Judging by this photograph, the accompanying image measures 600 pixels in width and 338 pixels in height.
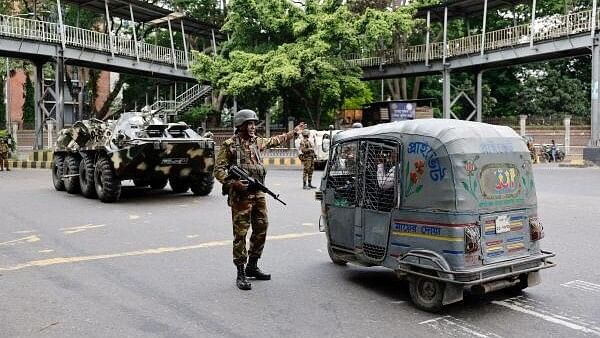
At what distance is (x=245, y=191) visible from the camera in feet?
18.8

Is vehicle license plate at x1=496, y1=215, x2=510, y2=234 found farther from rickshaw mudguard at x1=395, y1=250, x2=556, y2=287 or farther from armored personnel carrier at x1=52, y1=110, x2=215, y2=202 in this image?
armored personnel carrier at x1=52, y1=110, x2=215, y2=202

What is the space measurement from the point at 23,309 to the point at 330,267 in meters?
3.12

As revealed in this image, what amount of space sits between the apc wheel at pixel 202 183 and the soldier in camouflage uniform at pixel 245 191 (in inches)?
306

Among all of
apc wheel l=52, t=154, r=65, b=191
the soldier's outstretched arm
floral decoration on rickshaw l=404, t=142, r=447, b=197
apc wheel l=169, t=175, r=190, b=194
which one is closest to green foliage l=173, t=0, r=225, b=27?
apc wheel l=52, t=154, r=65, b=191

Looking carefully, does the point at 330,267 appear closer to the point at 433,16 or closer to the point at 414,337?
the point at 414,337

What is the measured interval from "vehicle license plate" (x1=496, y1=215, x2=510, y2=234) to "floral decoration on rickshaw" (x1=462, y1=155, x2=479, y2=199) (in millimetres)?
350

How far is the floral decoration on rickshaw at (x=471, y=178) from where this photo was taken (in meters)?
4.82

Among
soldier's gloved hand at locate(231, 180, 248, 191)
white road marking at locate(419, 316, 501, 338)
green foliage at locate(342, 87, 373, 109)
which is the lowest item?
white road marking at locate(419, 316, 501, 338)

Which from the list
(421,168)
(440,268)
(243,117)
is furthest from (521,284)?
(243,117)

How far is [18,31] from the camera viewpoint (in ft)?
77.8

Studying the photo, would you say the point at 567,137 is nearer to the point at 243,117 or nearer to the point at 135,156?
the point at 135,156

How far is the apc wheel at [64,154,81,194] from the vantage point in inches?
563

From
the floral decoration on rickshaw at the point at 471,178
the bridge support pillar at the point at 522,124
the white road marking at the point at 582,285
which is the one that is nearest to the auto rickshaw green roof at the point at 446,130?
the floral decoration on rickshaw at the point at 471,178

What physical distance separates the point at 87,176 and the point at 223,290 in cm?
886
